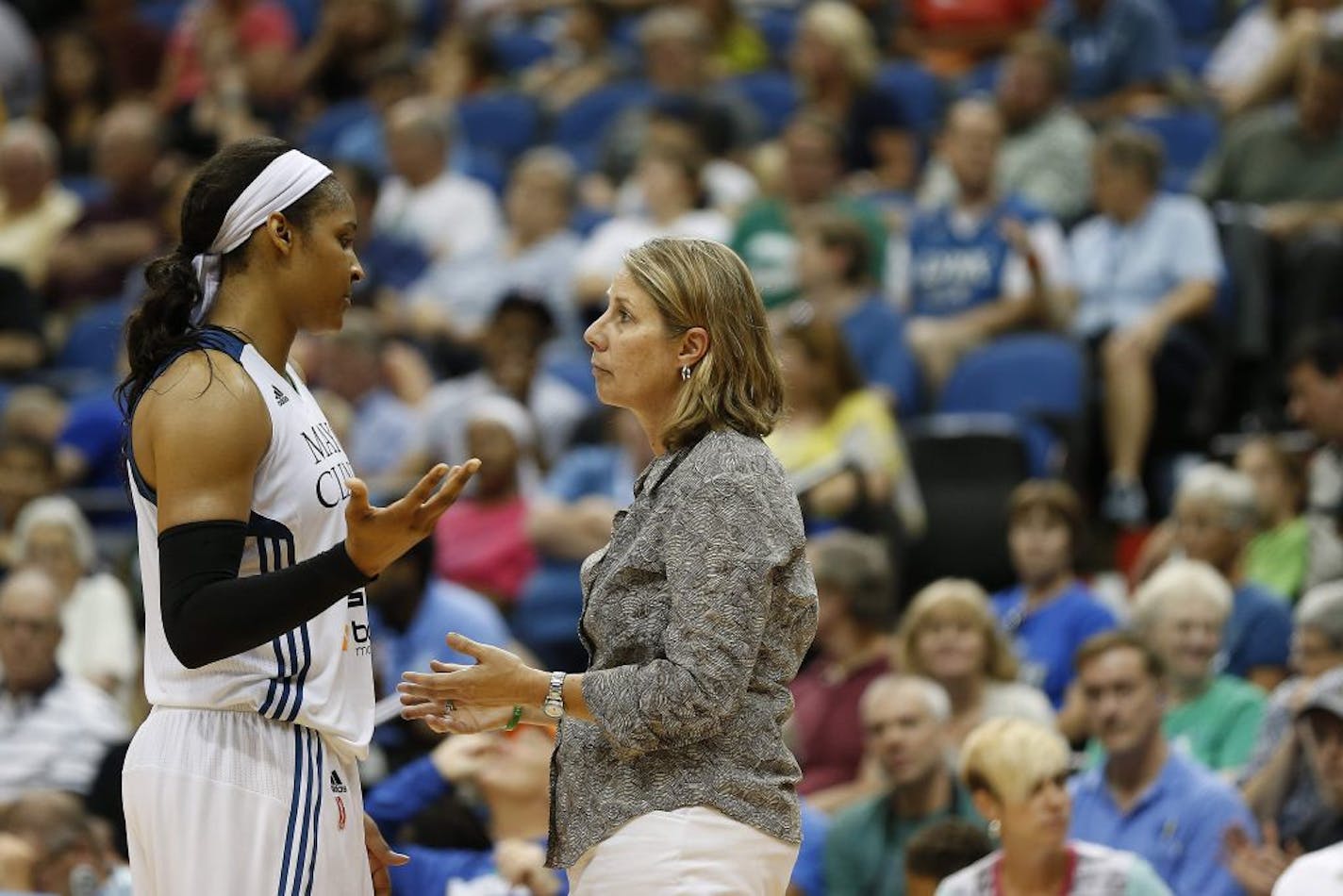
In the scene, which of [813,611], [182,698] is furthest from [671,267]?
[182,698]

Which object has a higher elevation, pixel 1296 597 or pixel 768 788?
pixel 768 788

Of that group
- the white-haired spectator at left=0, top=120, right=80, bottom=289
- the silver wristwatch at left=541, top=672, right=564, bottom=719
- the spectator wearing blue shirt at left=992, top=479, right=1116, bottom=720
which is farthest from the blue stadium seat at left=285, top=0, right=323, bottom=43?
the silver wristwatch at left=541, top=672, right=564, bottom=719

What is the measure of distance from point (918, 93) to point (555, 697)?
878 cm

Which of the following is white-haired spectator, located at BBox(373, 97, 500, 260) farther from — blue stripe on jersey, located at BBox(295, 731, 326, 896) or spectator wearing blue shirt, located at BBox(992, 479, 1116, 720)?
blue stripe on jersey, located at BBox(295, 731, 326, 896)

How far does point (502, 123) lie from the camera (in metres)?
12.8

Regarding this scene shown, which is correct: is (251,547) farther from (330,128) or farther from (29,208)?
(330,128)

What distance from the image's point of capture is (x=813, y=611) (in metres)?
3.41

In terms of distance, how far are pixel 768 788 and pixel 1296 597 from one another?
15.9 ft

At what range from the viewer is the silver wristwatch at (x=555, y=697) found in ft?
10.9

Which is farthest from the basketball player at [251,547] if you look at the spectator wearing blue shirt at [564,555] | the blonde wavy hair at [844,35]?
the blonde wavy hair at [844,35]

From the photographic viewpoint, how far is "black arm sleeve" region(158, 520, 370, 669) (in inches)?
130

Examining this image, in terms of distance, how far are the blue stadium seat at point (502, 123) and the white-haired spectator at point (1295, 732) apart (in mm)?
7242

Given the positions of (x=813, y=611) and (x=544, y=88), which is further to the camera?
(x=544, y=88)

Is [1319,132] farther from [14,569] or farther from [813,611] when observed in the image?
[813,611]
